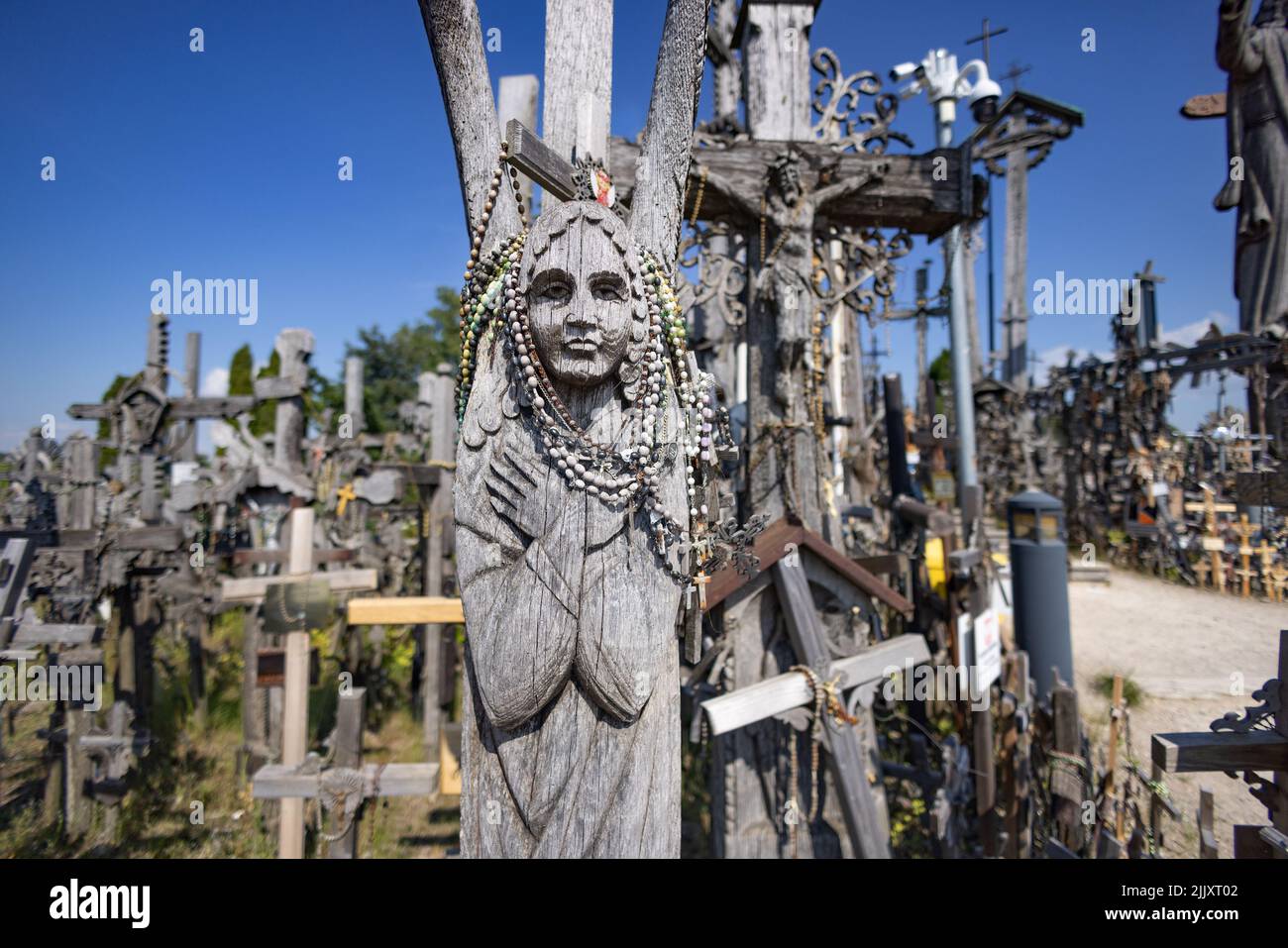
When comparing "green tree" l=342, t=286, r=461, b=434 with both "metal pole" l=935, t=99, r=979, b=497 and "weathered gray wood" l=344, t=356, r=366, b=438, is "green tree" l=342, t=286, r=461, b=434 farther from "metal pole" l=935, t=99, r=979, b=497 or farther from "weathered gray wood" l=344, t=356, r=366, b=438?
"metal pole" l=935, t=99, r=979, b=497

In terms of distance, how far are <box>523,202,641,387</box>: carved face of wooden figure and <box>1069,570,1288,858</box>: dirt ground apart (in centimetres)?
604

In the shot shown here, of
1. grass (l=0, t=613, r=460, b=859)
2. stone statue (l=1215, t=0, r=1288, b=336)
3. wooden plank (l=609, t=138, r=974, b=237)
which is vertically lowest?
grass (l=0, t=613, r=460, b=859)

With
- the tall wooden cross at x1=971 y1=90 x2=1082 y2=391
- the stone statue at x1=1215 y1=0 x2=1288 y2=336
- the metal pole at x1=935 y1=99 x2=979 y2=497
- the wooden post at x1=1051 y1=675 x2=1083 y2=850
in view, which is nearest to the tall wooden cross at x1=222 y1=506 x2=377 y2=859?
the wooden post at x1=1051 y1=675 x2=1083 y2=850

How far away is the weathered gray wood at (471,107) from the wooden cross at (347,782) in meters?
3.22

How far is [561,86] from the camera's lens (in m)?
2.69

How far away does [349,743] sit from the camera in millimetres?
4090

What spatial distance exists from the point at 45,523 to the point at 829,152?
32.8 ft

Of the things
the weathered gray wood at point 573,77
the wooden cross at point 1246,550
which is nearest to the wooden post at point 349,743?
→ the weathered gray wood at point 573,77

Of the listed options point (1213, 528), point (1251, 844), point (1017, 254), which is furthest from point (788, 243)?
point (1017, 254)

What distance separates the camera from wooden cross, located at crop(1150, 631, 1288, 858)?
296 cm

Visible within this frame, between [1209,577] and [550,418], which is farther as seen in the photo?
[1209,577]

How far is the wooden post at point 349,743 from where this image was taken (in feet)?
13.3
